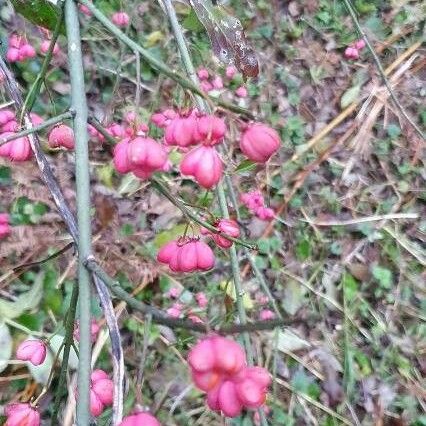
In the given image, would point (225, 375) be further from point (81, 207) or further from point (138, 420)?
point (81, 207)

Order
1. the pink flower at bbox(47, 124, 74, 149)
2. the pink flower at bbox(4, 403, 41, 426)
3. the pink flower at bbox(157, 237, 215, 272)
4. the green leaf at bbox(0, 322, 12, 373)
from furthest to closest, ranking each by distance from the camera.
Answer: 1. the green leaf at bbox(0, 322, 12, 373)
2. the pink flower at bbox(47, 124, 74, 149)
3. the pink flower at bbox(157, 237, 215, 272)
4. the pink flower at bbox(4, 403, 41, 426)

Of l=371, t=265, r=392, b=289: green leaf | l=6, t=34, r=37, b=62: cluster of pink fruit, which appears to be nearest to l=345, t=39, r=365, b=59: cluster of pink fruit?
l=371, t=265, r=392, b=289: green leaf

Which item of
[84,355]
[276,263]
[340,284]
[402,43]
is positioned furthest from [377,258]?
[84,355]

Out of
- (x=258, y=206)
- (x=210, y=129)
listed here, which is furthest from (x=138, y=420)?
(x=258, y=206)

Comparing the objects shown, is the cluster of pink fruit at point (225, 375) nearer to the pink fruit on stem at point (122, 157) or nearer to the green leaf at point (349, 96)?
the pink fruit on stem at point (122, 157)

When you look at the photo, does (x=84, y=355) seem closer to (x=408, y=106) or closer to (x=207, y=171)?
(x=207, y=171)

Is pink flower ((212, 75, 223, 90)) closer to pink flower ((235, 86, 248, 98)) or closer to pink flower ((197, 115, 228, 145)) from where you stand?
pink flower ((235, 86, 248, 98))
